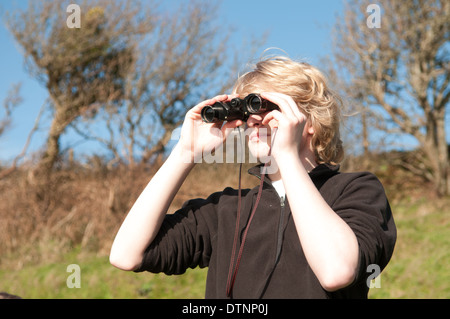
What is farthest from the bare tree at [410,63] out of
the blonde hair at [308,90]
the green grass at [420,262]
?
the blonde hair at [308,90]

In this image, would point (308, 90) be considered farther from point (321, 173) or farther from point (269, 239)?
point (269, 239)

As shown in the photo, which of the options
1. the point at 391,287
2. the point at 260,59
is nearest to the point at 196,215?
the point at 260,59

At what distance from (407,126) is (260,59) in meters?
10.5

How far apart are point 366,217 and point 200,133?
2.39 ft

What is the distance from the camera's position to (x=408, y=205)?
425 inches

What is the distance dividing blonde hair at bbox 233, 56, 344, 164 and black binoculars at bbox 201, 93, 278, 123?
0.42 feet

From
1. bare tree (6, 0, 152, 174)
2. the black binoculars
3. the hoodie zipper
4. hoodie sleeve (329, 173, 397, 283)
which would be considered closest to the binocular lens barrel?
the black binoculars

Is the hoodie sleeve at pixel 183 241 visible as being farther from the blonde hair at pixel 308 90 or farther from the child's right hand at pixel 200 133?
the blonde hair at pixel 308 90

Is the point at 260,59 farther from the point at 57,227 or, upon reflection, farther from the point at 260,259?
the point at 57,227

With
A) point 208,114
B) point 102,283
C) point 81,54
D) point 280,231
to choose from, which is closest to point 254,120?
point 208,114

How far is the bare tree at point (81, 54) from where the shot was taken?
12.0 m

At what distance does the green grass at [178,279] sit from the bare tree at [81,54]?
525 cm

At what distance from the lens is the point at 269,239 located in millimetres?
1699
